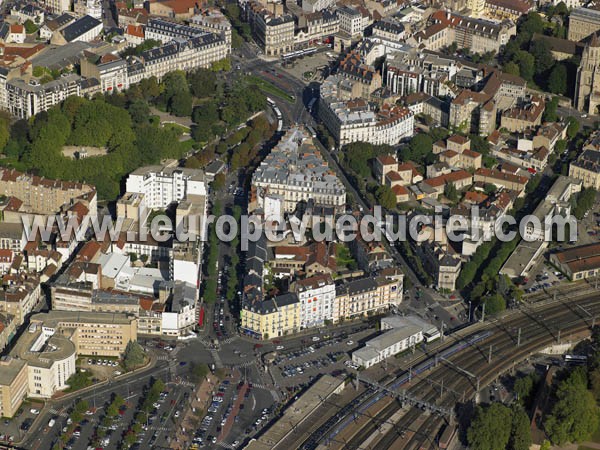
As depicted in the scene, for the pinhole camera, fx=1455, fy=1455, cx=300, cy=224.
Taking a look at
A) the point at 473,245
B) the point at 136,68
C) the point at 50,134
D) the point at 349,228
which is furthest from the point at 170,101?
the point at 473,245

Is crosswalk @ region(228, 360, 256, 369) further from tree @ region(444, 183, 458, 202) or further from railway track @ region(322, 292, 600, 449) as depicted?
tree @ region(444, 183, 458, 202)

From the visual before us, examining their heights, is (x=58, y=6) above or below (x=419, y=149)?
above

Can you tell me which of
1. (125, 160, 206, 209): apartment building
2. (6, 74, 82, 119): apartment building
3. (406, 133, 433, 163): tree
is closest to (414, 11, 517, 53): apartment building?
(406, 133, 433, 163): tree

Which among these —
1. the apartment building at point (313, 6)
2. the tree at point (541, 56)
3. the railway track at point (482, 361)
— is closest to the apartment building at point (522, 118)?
the tree at point (541, 56)

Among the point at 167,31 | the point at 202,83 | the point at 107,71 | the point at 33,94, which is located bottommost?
the point at 202,83

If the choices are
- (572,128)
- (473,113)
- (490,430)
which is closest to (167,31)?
(473,113)

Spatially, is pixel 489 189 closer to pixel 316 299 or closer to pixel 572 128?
pixel 572 128

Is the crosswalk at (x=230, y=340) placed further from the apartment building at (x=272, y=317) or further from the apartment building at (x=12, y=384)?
the apartment building at (x=12, y=384)
